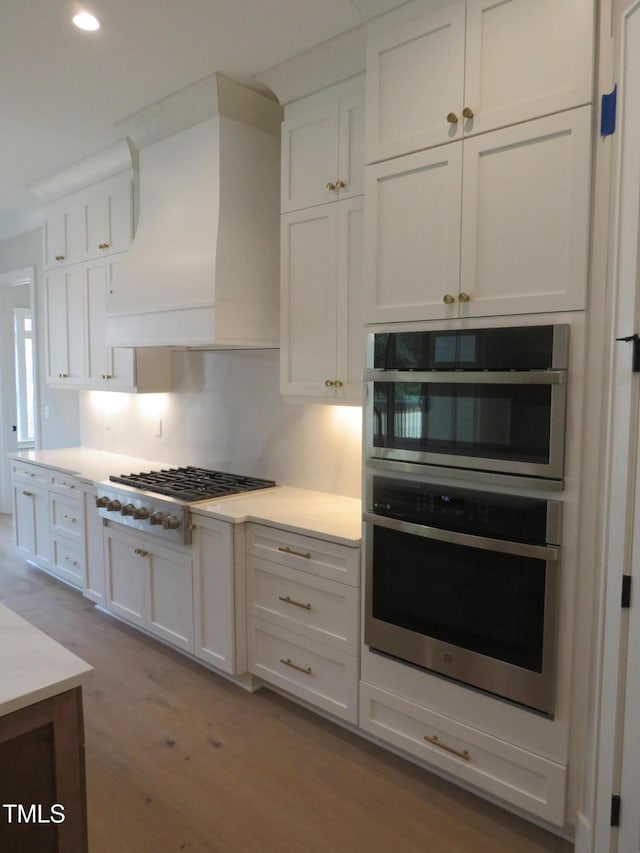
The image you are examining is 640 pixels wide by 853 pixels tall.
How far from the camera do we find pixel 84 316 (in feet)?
13.8

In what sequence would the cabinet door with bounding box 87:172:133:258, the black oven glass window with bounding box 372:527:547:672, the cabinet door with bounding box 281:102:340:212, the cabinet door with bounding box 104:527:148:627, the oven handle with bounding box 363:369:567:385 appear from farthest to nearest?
the cabinet door with bounding box 87:172:133:258 → the cabinet door with bounding box 104:527:148:627 → the cabinet door with bounding box 281:102:340:212 → the black oven glass window with bounding box 372:527:547:672 → the oven handle with bounding box 363:369:567:385

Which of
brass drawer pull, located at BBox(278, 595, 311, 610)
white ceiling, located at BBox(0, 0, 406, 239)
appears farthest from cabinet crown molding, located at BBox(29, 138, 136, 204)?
brass drawer pull, located at BBox(278, 595, 311, 610)

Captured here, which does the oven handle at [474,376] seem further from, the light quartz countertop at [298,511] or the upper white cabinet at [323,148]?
the upper white cabinet at [323,148]

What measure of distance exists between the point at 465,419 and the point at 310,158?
1471 millimetres

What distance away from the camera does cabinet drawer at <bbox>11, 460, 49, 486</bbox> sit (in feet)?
13.7

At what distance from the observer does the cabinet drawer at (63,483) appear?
12.5 ft

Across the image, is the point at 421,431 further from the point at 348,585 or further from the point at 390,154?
the point at 390,154

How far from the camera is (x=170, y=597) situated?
311cm

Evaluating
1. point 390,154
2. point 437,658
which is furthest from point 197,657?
point 390,154

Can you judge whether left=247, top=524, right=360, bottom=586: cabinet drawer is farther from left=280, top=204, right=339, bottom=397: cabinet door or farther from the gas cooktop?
left=280, top=204, right=339, bottom=397: cabinet door

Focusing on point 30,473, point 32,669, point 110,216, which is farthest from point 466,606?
point 30,473

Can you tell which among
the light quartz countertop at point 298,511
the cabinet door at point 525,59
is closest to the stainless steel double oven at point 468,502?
the light quartz countertop at point 298,511

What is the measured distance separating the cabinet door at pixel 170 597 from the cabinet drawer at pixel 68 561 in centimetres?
88

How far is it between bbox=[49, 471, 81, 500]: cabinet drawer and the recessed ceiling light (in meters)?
2.49
